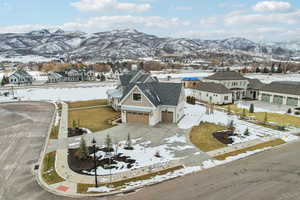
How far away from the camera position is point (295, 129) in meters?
23.1

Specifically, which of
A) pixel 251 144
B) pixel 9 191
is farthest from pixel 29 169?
pixel 251 144

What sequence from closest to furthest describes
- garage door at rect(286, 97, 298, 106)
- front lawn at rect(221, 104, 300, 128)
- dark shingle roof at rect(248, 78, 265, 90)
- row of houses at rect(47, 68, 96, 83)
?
1. front lawn at rect(221, 104, 300, 128)
2. garage door at rect(286, 97, 298, 106)
3. dark shingle roof at rect(248, 78, 265, 90)
4. row of houses at rect(47, 68, 96, 83)

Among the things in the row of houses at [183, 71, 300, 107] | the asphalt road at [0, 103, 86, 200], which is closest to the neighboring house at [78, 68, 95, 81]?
the asphalt road at [0, 103, 86, 200]

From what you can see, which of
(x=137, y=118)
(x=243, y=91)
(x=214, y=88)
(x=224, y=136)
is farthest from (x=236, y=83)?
(x=137, y=118)

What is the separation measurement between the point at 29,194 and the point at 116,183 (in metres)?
5.19

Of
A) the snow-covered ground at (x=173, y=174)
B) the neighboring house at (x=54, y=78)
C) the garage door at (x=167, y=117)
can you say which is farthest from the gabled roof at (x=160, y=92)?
the neighboring house at (x=54, y=78)

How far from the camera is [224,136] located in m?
20.8

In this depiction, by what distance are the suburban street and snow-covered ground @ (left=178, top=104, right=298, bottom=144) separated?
8.92 feet

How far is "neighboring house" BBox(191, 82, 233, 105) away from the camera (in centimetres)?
3706

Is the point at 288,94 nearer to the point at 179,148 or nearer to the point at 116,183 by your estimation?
the point at 179,148

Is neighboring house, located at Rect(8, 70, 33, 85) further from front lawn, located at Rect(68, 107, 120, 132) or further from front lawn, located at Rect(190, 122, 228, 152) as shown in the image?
front lawn, located at Rect(190, 122, 228, 152)

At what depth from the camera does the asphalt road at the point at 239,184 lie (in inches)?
444

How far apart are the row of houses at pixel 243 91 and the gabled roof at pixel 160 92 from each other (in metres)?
14.9

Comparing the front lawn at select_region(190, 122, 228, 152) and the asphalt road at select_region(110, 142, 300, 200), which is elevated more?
the front lawn at select_region(190, 122, 228, 152)
